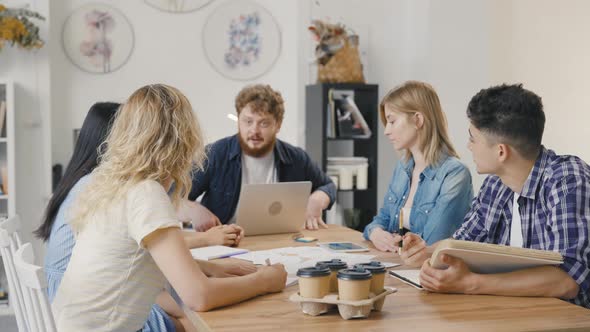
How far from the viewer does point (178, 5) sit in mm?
5250

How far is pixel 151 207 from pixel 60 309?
0.42 m

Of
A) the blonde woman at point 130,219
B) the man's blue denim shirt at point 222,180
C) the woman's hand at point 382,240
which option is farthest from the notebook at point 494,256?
the man's blue denim shirt at point 222,180

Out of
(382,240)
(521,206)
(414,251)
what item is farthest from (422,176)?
(521,206)

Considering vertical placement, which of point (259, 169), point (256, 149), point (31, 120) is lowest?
point (259, 169)

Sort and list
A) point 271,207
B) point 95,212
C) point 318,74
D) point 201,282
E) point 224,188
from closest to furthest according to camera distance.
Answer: point 201,282 → point 95,212 → point 271,207 → point 224,188 → point 318,74

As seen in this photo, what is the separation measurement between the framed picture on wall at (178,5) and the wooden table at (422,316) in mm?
3672

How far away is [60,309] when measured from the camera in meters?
1.96

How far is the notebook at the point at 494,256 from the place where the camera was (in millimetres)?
1836

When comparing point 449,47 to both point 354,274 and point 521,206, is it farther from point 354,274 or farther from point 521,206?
point 354,274

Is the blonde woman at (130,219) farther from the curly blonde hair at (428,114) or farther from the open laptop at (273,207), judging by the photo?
the curly blonde hair at (428,114)

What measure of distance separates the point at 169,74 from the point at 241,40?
1.98 ft

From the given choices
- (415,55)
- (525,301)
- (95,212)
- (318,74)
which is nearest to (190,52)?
(318,74)

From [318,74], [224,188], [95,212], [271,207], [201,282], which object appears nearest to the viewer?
[201,282]

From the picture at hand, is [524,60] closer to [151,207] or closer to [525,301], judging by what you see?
[525,301]
